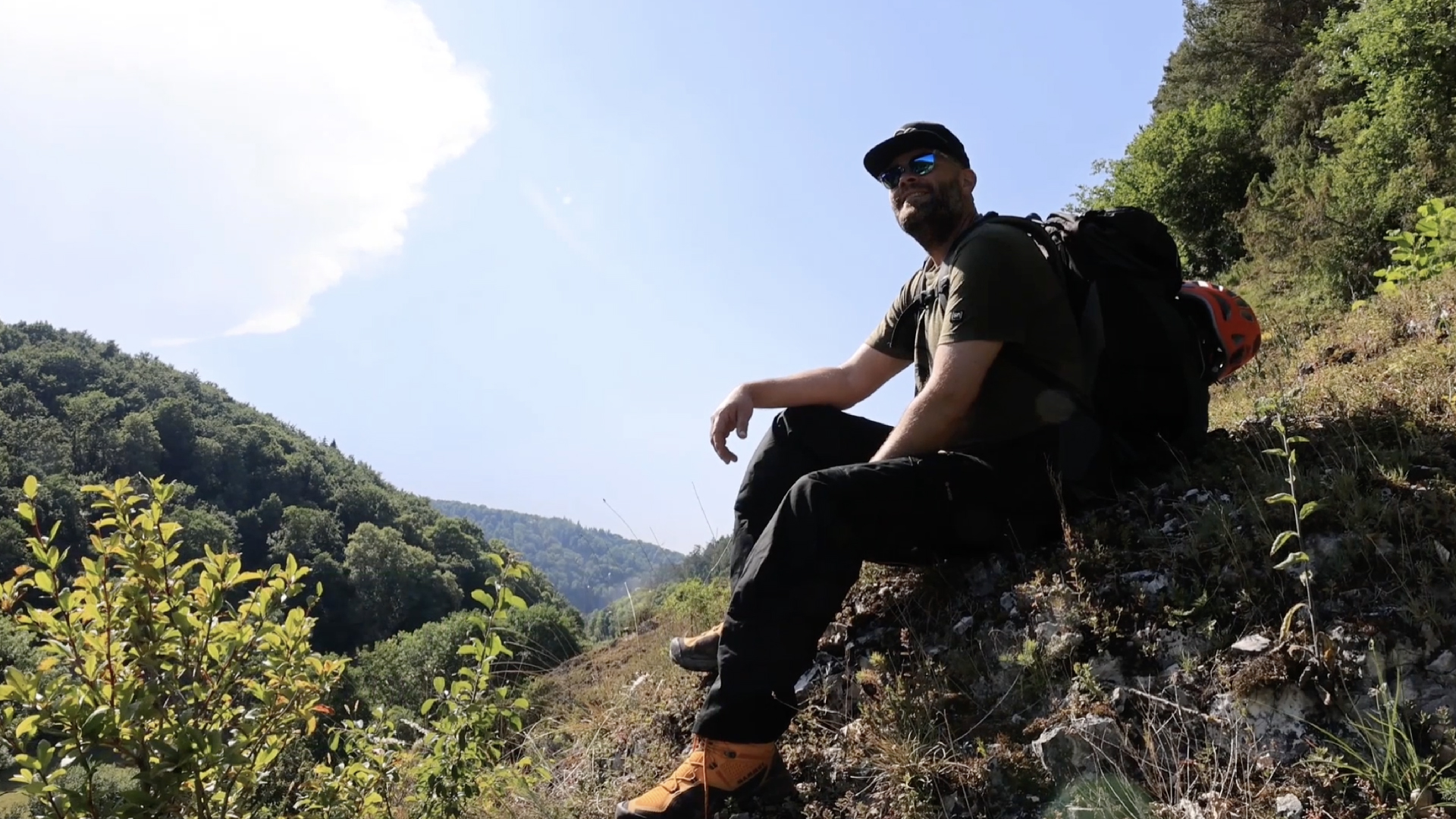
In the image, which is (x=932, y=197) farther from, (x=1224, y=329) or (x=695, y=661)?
(x=695, y=661)

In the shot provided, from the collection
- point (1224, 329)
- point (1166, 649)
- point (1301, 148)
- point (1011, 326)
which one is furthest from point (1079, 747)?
point (1301, 148)

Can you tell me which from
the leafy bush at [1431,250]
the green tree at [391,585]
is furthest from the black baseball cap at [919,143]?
the green tree at [391,585]

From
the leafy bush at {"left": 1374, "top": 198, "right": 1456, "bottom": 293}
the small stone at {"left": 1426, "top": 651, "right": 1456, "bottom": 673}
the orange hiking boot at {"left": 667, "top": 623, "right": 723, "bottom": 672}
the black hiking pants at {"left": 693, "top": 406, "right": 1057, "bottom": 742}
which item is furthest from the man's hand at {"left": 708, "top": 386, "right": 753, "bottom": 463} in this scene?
the leafy bush at {"left": 1374, "top": 198, "right": 1456, "bottom": 293}

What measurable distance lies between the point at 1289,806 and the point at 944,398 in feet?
5.10

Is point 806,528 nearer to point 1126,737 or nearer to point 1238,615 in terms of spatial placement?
point 1126,737

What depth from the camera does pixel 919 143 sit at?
3404mm

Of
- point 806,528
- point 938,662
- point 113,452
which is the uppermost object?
point 113,452

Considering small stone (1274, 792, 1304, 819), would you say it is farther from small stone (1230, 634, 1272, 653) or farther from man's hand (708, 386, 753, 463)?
man's hand (708, 386, 753, 463)

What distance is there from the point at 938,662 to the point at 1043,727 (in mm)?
544

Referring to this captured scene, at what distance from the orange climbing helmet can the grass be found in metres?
0.30

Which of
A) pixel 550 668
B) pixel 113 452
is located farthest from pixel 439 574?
pixel 550 668

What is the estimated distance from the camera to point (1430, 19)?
14.0 m

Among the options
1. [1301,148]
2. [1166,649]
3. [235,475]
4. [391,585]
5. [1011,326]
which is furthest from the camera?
[235,475]

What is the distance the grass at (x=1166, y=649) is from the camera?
2.04 meters
